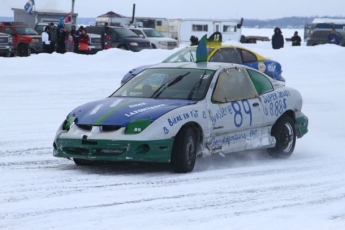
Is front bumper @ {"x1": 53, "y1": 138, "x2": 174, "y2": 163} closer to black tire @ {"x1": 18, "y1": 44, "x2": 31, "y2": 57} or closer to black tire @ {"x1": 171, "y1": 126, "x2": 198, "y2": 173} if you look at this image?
black tire @ {"x1": 171, "y1": 126, "x2": 198, "y2": 173}

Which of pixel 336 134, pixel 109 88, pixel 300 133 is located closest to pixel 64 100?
pixel 109 88

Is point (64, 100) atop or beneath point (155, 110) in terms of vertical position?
beneath

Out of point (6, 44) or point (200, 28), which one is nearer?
point (6, 44)

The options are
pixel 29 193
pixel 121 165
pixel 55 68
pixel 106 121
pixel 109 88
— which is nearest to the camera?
pixel 29 193

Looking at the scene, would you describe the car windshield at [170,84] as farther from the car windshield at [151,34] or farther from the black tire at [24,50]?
the car windshield at [151,34]

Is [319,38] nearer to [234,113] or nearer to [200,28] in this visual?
[200,28]

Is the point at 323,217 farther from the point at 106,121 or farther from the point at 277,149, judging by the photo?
the point at 277,149

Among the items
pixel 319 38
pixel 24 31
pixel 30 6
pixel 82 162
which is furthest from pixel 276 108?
pixel 30 6

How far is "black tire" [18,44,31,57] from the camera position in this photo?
3684 centimetres

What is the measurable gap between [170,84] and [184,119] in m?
1.06

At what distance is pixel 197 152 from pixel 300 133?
7.98 feet

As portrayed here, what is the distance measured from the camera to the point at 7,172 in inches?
369

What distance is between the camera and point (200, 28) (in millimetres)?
64062

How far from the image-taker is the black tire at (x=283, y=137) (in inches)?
442
